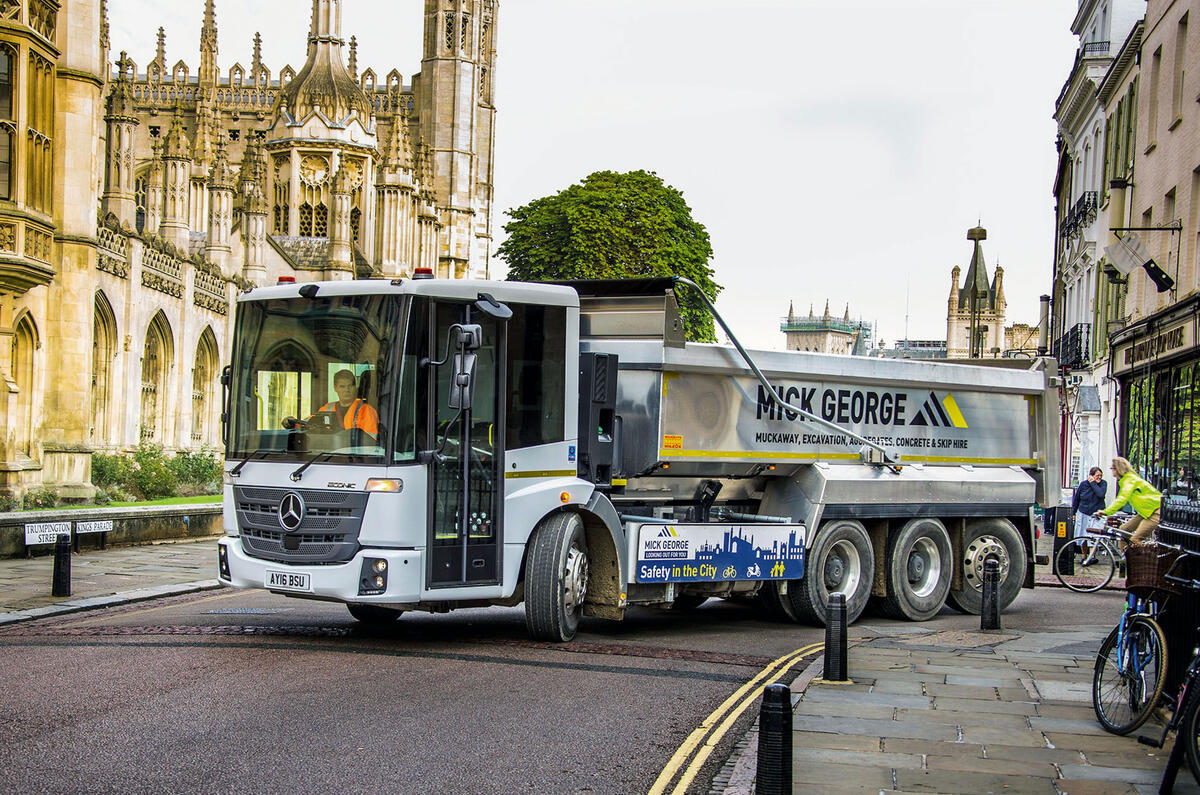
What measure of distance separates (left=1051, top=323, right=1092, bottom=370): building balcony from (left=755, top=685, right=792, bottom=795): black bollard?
3158cm

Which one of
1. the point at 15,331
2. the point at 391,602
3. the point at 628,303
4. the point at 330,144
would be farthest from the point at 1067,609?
the point at 330,144

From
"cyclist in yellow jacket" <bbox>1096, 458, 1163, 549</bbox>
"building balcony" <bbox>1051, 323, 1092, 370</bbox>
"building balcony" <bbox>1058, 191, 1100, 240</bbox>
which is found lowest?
"cyclist in yellow jacket" <bbox>1096, 458, 1163, 549</bbox>

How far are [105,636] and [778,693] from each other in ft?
25.7

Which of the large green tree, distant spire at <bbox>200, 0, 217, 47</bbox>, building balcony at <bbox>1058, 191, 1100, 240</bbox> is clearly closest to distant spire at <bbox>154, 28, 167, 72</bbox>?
distant spire at <bbox>200, 0, 217, 47</bbox>

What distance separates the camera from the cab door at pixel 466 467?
10.6m

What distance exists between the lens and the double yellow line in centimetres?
705

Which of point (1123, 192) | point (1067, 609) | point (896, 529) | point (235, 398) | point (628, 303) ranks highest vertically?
point (1123, 192)

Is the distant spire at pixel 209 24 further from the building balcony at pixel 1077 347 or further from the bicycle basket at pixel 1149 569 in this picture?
the bicycle basket at pixel 1149 569

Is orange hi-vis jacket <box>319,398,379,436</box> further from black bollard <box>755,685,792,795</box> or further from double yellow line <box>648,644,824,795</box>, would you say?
black bollard <box>755,685,792,795</box>

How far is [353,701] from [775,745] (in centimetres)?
385

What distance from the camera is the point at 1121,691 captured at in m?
8.65

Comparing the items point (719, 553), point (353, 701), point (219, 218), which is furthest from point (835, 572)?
point (219, 218)

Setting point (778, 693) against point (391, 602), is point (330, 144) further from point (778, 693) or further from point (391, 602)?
point (778, 693)

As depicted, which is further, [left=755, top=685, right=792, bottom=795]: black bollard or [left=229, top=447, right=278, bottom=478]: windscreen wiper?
[left=229, top=447, right=278, bottom=478]: windscreen wiper
